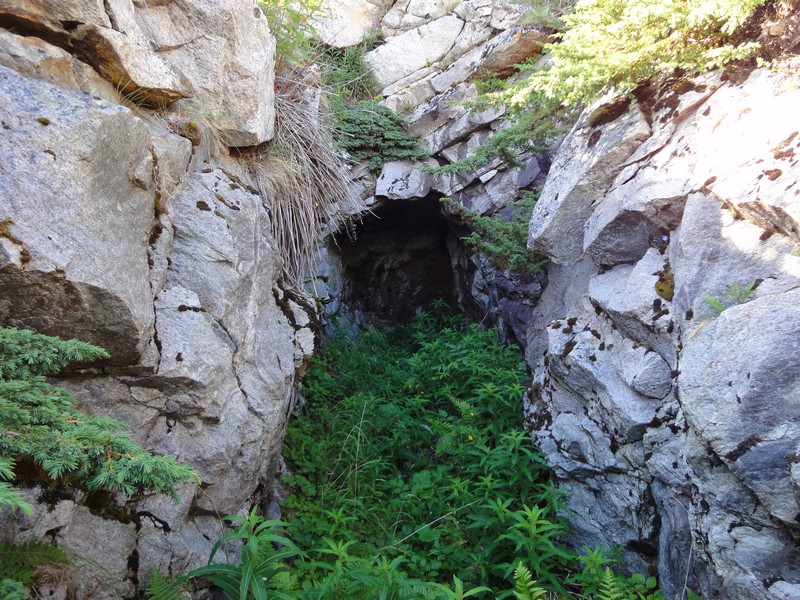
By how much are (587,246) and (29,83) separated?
3572 millimetres

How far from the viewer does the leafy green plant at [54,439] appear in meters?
1.42

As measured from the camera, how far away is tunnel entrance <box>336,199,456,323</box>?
7.56m

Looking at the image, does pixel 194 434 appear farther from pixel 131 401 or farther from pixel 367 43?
pixel 367 43

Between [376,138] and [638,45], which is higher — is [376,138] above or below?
above

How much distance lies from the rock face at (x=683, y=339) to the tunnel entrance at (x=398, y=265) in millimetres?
Result: 3475

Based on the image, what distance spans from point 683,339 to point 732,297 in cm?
33

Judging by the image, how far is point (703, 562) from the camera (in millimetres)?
2650

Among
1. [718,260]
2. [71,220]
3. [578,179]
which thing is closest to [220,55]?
[71,220]

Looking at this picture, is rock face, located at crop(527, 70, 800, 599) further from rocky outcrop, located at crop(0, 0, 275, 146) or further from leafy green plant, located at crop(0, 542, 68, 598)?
leafy green plant, located at crop(0, 542, 68, 598)

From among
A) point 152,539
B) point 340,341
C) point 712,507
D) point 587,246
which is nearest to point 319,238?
point 340,341

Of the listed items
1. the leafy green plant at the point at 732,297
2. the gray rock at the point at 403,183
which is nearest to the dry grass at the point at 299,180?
the gray rock at the point at 403,183

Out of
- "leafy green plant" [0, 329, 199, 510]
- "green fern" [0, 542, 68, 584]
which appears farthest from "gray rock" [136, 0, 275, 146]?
"green fern" [0, 542, 68, 584]

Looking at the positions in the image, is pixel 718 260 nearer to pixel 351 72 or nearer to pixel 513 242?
pixel 513 242

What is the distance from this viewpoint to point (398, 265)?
8008 mm
